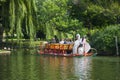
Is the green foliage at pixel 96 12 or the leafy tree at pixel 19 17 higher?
the green foliage at pixel 96 12

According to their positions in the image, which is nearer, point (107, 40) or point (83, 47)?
point (83, 47)

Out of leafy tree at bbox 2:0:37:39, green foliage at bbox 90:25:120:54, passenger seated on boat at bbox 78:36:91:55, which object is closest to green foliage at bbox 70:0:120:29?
green foliage at bbox 90:25:120:54

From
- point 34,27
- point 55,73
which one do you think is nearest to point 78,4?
point 34,27

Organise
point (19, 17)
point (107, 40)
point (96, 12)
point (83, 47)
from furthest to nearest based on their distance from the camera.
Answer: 1. point (96, 12)
2. point (107, 40)
3. point (83, 47)
4. point (19, 17)

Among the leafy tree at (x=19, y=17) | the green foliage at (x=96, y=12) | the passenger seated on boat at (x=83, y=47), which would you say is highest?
the green foliage at (x=96, y=12)

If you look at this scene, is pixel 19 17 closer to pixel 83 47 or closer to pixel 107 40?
pixel 83 47

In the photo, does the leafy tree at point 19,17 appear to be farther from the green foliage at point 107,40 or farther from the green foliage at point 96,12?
the green foliage at point 96,12

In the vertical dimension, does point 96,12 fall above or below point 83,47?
A: above

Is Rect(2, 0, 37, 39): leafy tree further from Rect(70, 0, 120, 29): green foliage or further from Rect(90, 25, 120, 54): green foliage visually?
Rect(70, 0, 120, 29): green foliage

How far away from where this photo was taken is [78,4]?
62.9 meters

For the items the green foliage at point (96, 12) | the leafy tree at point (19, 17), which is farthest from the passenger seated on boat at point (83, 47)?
the green foliage at point (96, 12)

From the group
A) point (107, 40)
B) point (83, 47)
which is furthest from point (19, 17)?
point (107, 40)

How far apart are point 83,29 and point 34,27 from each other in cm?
2418

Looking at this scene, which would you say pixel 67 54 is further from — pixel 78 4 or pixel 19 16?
pixel 78 4
